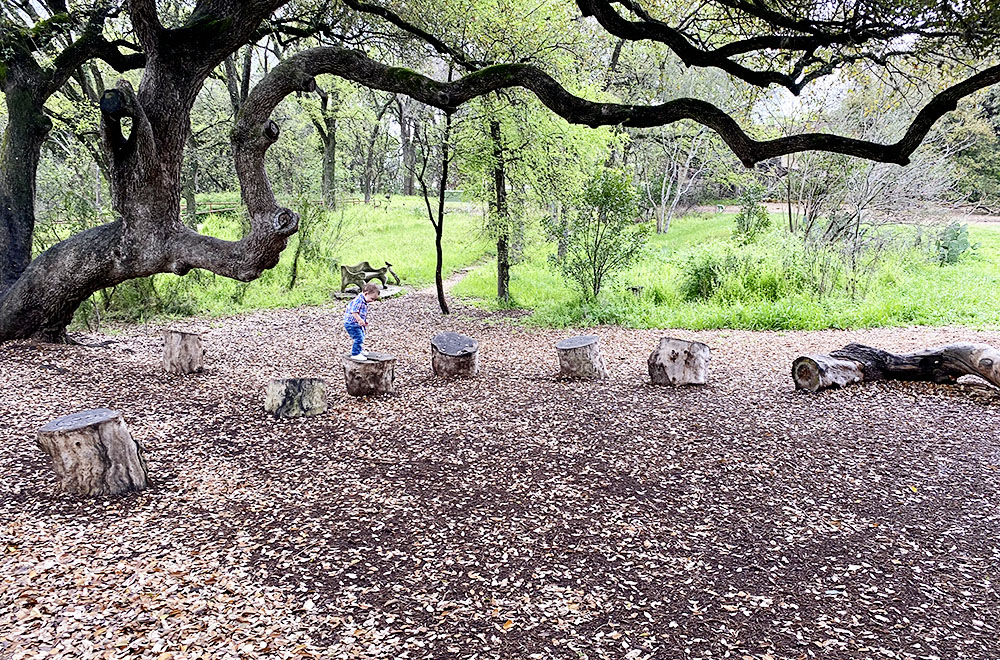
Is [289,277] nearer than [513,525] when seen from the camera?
No

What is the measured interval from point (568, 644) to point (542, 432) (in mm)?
2407

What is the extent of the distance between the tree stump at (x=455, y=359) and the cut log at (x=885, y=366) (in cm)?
357

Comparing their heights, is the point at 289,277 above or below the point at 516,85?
below

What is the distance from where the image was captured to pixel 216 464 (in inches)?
167

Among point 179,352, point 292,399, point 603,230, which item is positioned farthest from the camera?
point 603,230

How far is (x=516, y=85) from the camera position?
5773 millimetres

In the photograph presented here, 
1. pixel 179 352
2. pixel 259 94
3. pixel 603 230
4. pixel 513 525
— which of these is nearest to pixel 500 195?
pixel 603 230

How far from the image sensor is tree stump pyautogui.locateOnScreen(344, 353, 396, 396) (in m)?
5.74

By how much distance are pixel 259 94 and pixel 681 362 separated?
5346 mm

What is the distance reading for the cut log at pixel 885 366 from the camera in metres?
5.58

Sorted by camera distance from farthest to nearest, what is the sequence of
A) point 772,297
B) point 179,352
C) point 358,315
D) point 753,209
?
point 753,209 → point 772,297 → point 179,352 → point 358,315

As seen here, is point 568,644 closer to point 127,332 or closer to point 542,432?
point 542,432

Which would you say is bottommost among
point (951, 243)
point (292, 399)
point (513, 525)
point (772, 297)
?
point (513, 525)

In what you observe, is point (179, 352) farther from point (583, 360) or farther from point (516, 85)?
point (516, 85)
